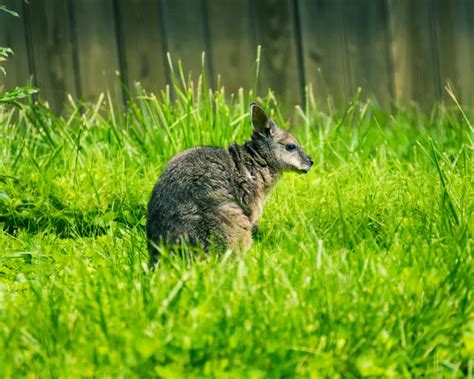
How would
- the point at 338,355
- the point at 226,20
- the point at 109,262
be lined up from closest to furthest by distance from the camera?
the point at 338,355 < the point at 109,262 < the point at 226,20

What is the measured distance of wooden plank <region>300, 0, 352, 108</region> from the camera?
6867 mm

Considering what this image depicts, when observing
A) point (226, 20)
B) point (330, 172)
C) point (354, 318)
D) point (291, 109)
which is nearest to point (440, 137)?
point (330, 172)

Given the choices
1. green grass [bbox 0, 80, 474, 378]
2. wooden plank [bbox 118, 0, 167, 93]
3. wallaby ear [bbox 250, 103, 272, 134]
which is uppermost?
wooden plank [bbox 118, 0, 167, 93]

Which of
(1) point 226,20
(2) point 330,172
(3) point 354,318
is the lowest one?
(2) point 330,172

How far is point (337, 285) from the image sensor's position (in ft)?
9.42

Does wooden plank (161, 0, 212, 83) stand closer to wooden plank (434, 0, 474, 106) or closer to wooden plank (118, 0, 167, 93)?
wooden plank (118, 0, 167, 93)

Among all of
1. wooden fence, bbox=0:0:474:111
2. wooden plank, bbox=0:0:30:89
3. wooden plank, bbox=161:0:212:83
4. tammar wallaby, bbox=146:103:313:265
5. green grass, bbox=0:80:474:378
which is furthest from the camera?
wooden plank, bbox=161:0:212:83

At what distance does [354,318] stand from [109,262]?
1.45 meters

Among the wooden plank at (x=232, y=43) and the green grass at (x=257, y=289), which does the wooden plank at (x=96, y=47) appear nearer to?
the wooden plank at (x=232, y=43)

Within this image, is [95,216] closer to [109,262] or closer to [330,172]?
[109,262]

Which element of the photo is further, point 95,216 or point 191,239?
point 95,216

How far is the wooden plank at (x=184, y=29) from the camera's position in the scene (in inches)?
262

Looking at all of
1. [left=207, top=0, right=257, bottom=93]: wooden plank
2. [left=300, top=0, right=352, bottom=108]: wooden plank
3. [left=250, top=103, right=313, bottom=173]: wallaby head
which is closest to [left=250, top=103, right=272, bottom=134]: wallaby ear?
[left=250, top=103, right=313, bottom=173]: wallaby head

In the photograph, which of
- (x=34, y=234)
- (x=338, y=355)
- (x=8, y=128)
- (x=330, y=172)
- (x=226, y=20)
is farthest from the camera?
(x=226, y=20)
